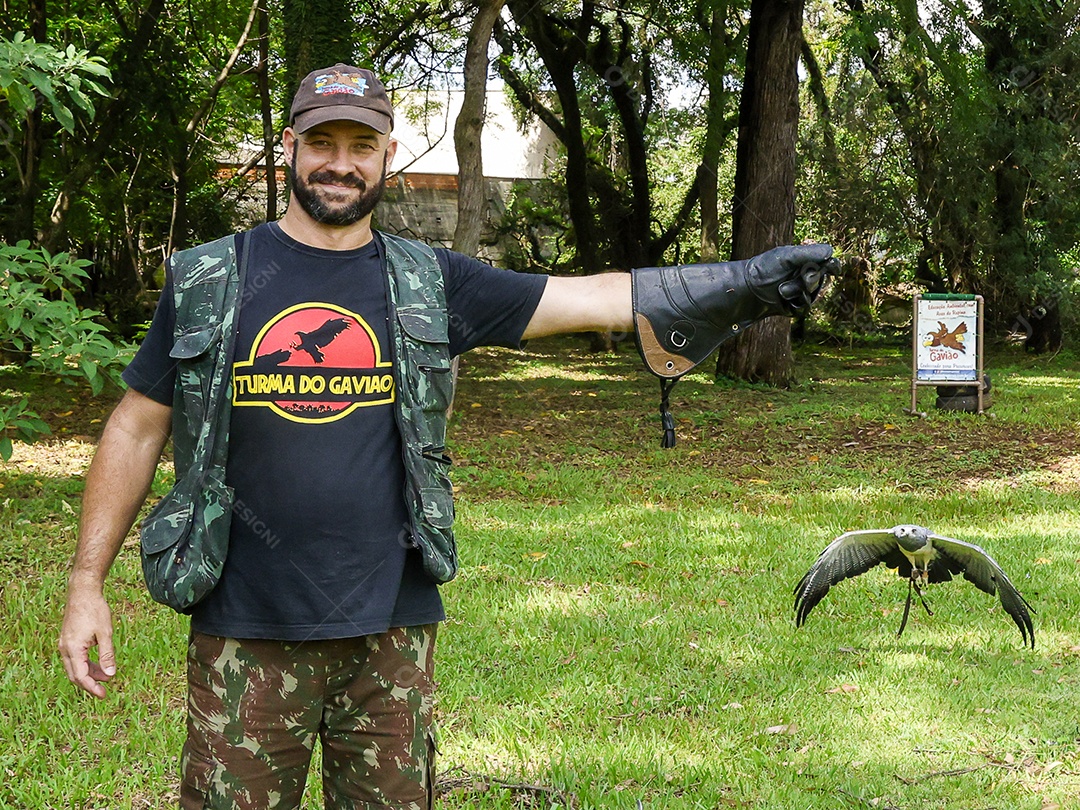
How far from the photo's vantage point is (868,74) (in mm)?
18281

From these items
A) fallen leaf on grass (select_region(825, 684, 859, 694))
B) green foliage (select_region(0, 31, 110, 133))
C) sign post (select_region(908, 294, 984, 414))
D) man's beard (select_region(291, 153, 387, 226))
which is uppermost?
green foliage (select_region(0, 31, 110, 133))

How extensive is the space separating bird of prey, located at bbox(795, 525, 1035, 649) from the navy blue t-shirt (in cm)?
212

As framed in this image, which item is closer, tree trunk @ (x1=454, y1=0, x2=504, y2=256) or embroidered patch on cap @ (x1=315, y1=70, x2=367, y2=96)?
embroidered patch on cap @ (x1=315, y1=70, x2=367, y2=96)

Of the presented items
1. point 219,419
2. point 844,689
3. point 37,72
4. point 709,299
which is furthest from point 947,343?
point 219,419

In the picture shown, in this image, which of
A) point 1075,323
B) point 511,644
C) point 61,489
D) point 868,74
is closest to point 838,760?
point 511,644

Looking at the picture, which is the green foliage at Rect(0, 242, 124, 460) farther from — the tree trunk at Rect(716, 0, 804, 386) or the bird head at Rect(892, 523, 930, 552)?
the tree trunk at Rect(716, 0, 804, 386)

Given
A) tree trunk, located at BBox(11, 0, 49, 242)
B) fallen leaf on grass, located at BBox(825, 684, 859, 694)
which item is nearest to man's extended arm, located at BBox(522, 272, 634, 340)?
fallen leaf on grass, located at BBox(825, 684, 859, 694)

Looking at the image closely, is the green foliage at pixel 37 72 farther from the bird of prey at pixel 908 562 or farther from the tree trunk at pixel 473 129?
the tree trunk at pixel 473 129

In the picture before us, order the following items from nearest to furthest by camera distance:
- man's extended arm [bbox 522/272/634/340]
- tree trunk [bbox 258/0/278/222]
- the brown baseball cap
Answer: the brown baseball cap → man's extended arm [bbox 522/272/634/340] → tree trunk [bbox 258/0/278/222]

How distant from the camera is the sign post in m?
11.8

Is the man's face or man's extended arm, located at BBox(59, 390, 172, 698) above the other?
the man's face

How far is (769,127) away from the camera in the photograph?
46.0 ft

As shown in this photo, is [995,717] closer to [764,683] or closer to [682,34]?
[764,683]

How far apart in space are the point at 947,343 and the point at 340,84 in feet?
35.0
